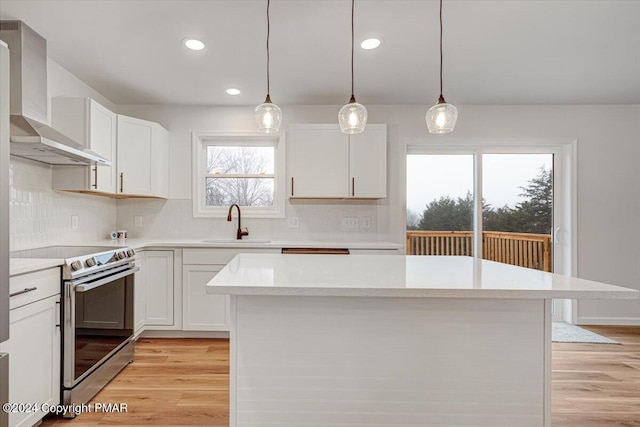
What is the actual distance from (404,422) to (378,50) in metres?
2.37

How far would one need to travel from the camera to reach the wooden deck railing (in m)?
3.85

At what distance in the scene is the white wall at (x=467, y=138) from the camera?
147 inches

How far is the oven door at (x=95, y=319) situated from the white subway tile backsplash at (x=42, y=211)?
2.25 ft

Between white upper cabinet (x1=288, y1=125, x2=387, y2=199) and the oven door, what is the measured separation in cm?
173

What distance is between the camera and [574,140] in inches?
147

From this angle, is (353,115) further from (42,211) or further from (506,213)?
(506,213)

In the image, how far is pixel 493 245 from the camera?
3854mm

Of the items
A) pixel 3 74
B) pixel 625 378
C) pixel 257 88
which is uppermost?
pixel 257 88

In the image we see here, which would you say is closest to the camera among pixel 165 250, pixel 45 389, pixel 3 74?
pixel 3 74

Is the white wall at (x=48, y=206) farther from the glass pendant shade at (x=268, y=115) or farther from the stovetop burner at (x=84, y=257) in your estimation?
the glass pendant shade at (x=268, y=115)

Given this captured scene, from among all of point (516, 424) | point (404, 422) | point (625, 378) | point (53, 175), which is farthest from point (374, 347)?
point (53, 175)

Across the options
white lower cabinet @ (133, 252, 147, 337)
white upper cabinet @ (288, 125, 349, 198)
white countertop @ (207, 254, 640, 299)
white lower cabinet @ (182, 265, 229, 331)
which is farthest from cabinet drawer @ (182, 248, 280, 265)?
white countertop @ (207, 254, 640, 299)

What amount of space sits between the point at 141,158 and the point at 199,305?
5.12ft

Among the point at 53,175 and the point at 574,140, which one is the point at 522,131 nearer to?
the point at 574,140
